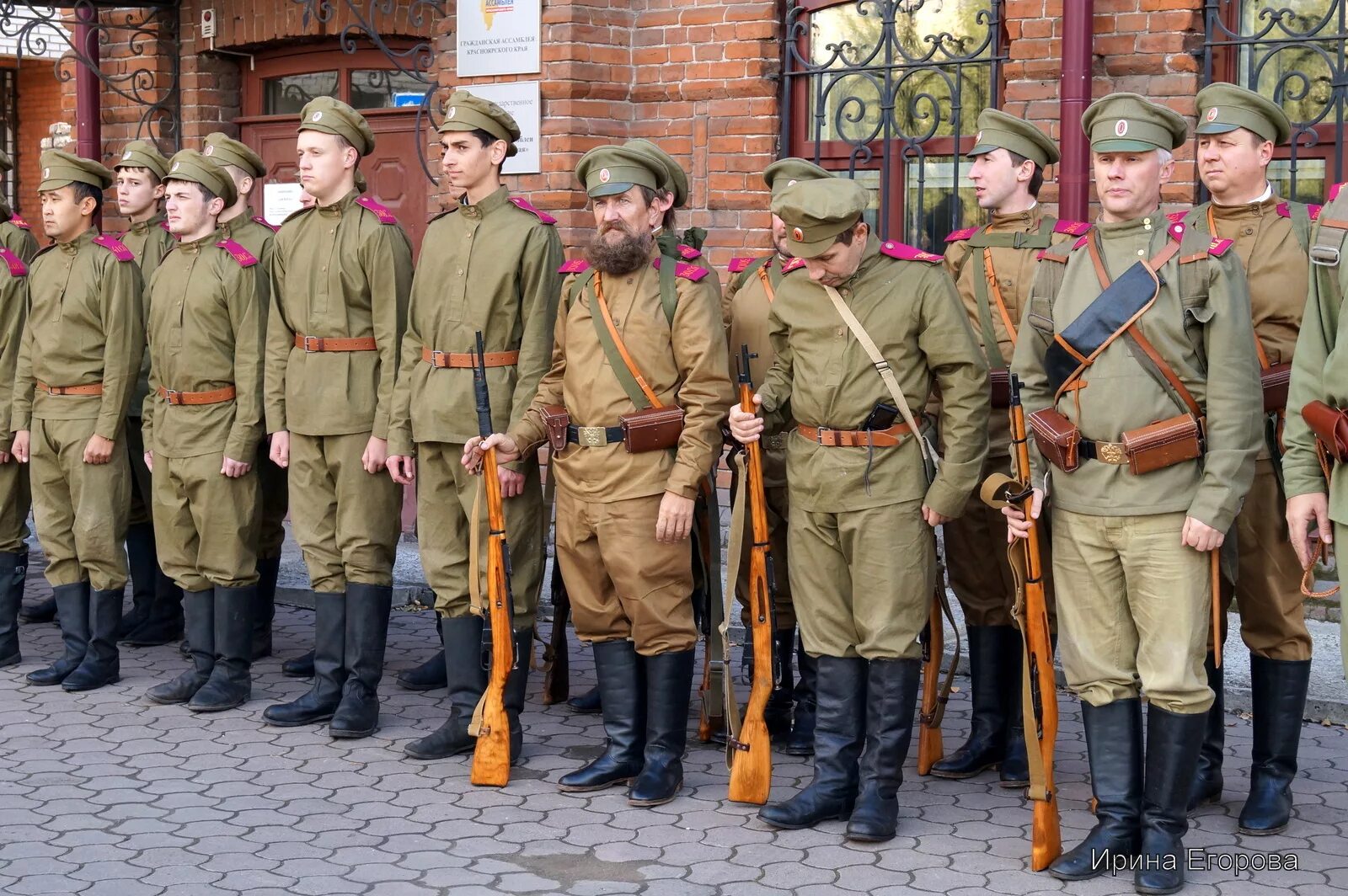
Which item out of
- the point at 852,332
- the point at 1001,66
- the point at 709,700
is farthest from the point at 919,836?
the point at 1001,66

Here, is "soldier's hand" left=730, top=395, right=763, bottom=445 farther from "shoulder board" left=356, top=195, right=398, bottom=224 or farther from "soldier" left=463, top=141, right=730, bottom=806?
"shoulder board" left=356, top=195, right=398, bottom=224

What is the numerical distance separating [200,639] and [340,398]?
123 centimetres

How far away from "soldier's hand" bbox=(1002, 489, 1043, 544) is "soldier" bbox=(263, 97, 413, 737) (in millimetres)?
2300

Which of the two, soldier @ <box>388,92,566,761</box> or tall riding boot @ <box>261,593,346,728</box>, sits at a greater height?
soldier @ <box>388,92,566,761</box>

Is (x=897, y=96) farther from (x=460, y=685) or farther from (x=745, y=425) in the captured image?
(x=460, y=685)

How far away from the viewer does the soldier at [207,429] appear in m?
6.48

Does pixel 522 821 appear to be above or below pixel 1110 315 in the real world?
below

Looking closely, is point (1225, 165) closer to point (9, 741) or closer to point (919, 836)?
point (919, 836)

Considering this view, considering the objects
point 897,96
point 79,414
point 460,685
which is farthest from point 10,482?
point 897,96

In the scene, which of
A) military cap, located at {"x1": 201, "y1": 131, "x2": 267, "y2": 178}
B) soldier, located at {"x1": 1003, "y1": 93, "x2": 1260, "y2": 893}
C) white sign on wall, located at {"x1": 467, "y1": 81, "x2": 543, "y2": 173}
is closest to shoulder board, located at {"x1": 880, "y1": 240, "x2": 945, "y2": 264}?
soldier, located at {"x1": 1003, "y1": 93, "x2": 1260, "y2": 893}

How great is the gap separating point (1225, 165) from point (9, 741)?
439 cm

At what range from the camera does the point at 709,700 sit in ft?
19.0

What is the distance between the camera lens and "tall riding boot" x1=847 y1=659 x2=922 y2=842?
16.3 feet

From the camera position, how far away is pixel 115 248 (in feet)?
22.7
